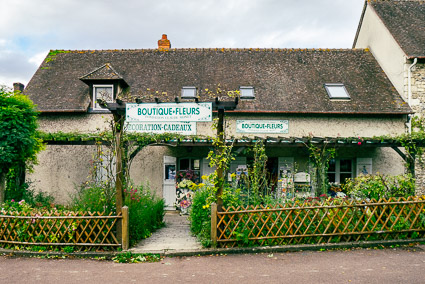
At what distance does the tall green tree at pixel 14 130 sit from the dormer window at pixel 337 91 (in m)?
10.1

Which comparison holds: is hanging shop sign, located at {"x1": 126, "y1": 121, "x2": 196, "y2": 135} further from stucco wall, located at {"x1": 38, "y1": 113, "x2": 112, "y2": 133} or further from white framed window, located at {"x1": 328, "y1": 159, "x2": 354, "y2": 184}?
white framed window, located at {"x1": 328, "y1": 159, "x2": 354, "y2": 184}

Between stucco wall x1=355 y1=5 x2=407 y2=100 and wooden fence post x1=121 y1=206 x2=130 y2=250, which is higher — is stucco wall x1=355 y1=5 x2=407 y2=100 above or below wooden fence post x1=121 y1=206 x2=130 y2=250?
above

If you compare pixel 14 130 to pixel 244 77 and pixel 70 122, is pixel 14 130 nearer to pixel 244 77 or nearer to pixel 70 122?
pixel 70 122

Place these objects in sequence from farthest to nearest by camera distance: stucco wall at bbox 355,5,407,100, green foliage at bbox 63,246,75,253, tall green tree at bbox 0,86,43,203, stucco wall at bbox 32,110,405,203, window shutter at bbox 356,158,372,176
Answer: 1. stucco wall at bbox 355,5,407,100
2. stucco wall at bbox 32,110,405,203
3. window shutter at bbox 356,158,372,176
4. tall green tree at bbox 0,86,43,203
5. green foliage at bbox 63,246,75,253

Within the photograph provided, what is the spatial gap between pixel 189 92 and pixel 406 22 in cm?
973

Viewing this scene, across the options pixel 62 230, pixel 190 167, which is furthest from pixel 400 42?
pixel 62 230

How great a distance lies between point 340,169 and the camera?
40.8ft

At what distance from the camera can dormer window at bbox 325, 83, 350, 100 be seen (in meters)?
12.4

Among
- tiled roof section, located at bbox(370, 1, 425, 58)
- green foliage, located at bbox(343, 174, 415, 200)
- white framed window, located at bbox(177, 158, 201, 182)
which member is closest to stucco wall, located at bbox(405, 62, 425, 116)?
tiled roof section, located at bbox(370, 1, 425, 58)

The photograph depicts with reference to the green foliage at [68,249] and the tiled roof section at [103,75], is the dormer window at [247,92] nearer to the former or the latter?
the tiled roof section at [103,75]

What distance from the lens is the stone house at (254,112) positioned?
11945 millimetres

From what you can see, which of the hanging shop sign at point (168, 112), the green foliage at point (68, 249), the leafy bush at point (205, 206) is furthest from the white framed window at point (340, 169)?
the green foliage at point (68, 249)

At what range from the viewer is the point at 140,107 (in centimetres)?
648

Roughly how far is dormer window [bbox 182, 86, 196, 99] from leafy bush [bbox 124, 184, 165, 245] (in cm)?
475
